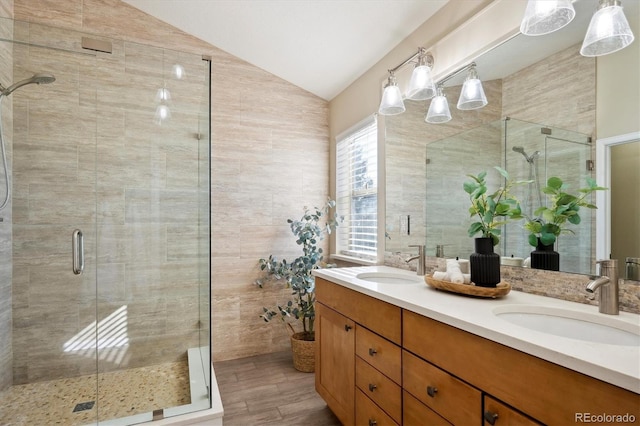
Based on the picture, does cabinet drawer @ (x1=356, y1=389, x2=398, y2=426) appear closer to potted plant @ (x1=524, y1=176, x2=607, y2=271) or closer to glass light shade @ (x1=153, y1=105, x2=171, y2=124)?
potted plant @ (x1=524, y1=176, x2=607, y2=271)

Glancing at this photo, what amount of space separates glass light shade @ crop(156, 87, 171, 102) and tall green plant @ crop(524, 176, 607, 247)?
231 cm

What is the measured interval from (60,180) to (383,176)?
2.21 meters

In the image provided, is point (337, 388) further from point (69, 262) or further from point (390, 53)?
point (390, 53)

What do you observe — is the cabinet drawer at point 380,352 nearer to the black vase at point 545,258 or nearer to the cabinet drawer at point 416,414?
the cabinet drawer at point 416,414

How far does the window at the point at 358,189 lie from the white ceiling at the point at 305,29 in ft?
1.75

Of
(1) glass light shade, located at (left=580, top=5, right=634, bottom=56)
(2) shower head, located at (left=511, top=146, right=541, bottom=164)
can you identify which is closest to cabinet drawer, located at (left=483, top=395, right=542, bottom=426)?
(2) shower head, located at (left=511, top=146, right=541, bottom=164)

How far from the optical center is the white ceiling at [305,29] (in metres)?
2.12

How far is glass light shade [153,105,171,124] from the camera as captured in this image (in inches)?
89.5

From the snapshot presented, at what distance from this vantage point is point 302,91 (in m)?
3.35

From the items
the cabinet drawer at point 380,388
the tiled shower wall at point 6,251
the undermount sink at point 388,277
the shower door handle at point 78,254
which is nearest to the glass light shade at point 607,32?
the undermount sink at point 388,277

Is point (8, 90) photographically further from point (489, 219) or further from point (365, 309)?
point (489, 219)

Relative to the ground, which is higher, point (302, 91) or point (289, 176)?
point (302, 91)

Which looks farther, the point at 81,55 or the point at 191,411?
the point at 81,55

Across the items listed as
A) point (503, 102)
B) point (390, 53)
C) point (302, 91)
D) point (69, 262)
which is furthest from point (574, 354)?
point (302, 91)
